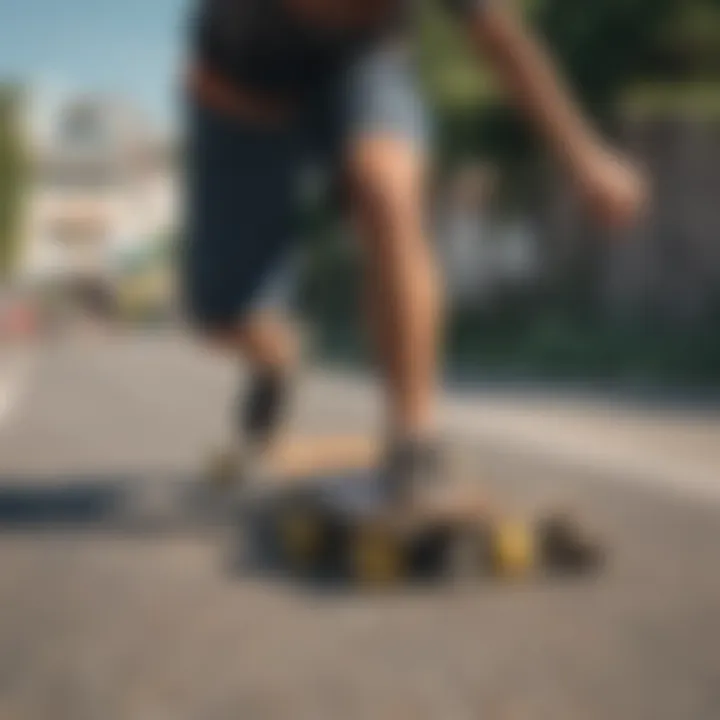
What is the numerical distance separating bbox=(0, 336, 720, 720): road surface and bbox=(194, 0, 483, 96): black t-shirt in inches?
30.9

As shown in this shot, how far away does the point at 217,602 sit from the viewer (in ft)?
6.17

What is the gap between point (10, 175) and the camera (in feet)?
7.36

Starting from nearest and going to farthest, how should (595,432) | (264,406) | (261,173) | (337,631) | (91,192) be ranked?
1. (337,631)
2. (261,173)
3. (91,192)
4. (264,406)
5. (595,432)

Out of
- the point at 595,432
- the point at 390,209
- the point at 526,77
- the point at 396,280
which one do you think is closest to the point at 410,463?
the point at 396,280

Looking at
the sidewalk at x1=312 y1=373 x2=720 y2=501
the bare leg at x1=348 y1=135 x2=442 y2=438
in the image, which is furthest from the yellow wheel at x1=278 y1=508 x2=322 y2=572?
the sidewalk at x1=312 y1=373 x2=720 y2=501

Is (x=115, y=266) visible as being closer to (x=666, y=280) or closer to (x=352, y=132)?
(x=352, y=132)

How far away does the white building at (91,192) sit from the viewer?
6.81 feet

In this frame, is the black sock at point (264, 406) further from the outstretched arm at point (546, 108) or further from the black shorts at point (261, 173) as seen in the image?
the outstretched arm at point (546, 108)

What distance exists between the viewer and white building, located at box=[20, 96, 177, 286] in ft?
6.81

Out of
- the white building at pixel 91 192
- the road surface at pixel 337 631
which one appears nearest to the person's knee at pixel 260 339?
the white building at pixel 91 192

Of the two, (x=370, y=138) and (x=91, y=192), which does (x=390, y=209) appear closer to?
(x=370, y=138)

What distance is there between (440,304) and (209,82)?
0.55 meters

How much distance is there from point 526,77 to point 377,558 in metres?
0.83

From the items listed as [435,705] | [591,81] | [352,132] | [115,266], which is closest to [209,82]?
[352,132]
